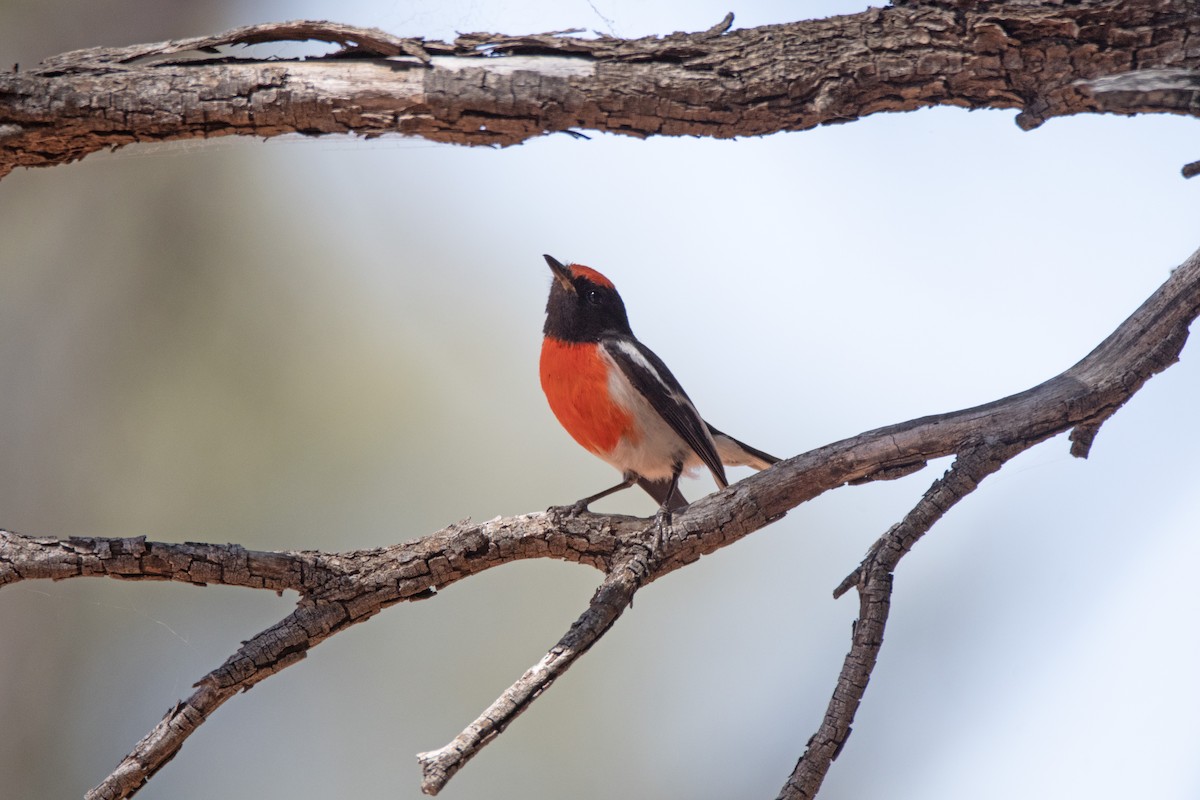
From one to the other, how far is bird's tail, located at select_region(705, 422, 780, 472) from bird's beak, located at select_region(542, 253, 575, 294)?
886 millimetres

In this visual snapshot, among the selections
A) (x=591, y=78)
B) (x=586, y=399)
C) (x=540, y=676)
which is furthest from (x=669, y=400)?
(x=540, y=676)

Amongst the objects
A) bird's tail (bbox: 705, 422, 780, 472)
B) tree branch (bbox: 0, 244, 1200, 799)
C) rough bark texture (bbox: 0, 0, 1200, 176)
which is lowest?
tree branch (bbox: 0, 244, 1200, 799)

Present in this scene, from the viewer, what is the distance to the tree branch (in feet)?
7.93

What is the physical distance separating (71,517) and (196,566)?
564 centimetres

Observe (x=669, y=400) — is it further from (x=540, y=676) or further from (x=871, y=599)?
(x=540, y=676)

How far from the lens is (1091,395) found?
264 centimetres

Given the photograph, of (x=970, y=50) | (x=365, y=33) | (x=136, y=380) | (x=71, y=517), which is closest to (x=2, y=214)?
(x=136, y=380)

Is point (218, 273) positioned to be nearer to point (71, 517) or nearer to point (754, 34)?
point (71, 517)

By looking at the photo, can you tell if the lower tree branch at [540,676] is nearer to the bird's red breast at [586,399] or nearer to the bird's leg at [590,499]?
the bird's leg at [590,499]

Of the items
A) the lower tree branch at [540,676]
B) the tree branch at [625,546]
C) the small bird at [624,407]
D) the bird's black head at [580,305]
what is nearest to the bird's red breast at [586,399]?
the small bird at [624,407]

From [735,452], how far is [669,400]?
2.15ft

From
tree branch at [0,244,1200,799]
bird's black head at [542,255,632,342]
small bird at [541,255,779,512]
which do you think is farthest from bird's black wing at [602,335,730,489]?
tree branch at [0,244,1200,799]

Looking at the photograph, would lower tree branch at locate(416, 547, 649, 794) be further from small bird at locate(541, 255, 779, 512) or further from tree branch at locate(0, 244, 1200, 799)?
small bird at locate(541, 255, 779, 512)

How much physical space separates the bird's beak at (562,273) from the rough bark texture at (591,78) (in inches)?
60.1
